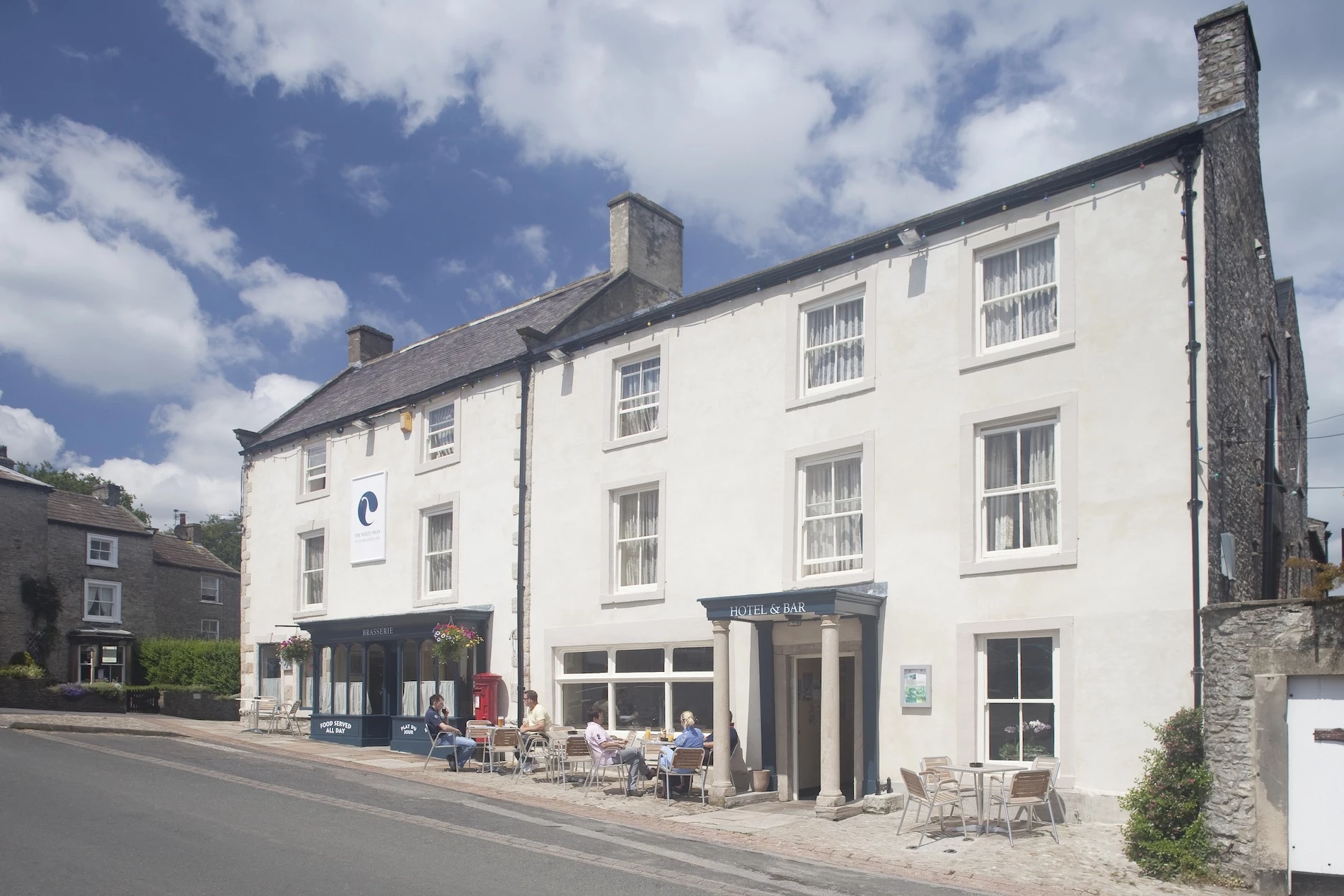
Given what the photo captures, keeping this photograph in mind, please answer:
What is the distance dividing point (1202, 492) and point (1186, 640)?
1669 millimetres

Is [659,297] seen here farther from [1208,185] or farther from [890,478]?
[1208,185]

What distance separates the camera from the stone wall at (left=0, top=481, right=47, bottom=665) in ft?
121

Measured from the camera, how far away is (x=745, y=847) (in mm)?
12484

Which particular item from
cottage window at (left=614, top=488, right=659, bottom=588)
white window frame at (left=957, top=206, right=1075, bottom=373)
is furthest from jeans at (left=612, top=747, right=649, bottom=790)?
white window frame at (left=957, top=206, right=1075, bottom=373)

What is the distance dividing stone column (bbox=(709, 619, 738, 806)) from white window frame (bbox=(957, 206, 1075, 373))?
5.04 m

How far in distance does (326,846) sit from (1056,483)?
30.6ft

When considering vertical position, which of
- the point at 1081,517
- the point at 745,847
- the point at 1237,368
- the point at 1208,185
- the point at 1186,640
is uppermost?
the point at 1208,185

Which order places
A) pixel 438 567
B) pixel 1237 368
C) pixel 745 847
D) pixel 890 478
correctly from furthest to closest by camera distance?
pixel 438 567
pixel 890 478
pixel 1237 368
pixel 745 847

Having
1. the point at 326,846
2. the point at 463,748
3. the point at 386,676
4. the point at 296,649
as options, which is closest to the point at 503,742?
the point at 463,748

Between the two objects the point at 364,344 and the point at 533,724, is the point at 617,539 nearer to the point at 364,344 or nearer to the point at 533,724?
the point at 533,724

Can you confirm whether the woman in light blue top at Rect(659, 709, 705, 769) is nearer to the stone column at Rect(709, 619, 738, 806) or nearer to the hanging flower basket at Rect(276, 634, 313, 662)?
the stone column at Rect(709, 619, 738, 806)

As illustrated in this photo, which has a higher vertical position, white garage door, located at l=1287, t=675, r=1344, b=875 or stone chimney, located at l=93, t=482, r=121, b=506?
stone chimney, located at l=93, t=482, r=121, b=506

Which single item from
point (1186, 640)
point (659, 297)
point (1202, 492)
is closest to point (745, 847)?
point (1186, 640)

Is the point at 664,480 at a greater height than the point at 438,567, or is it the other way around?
the point at 664,480
